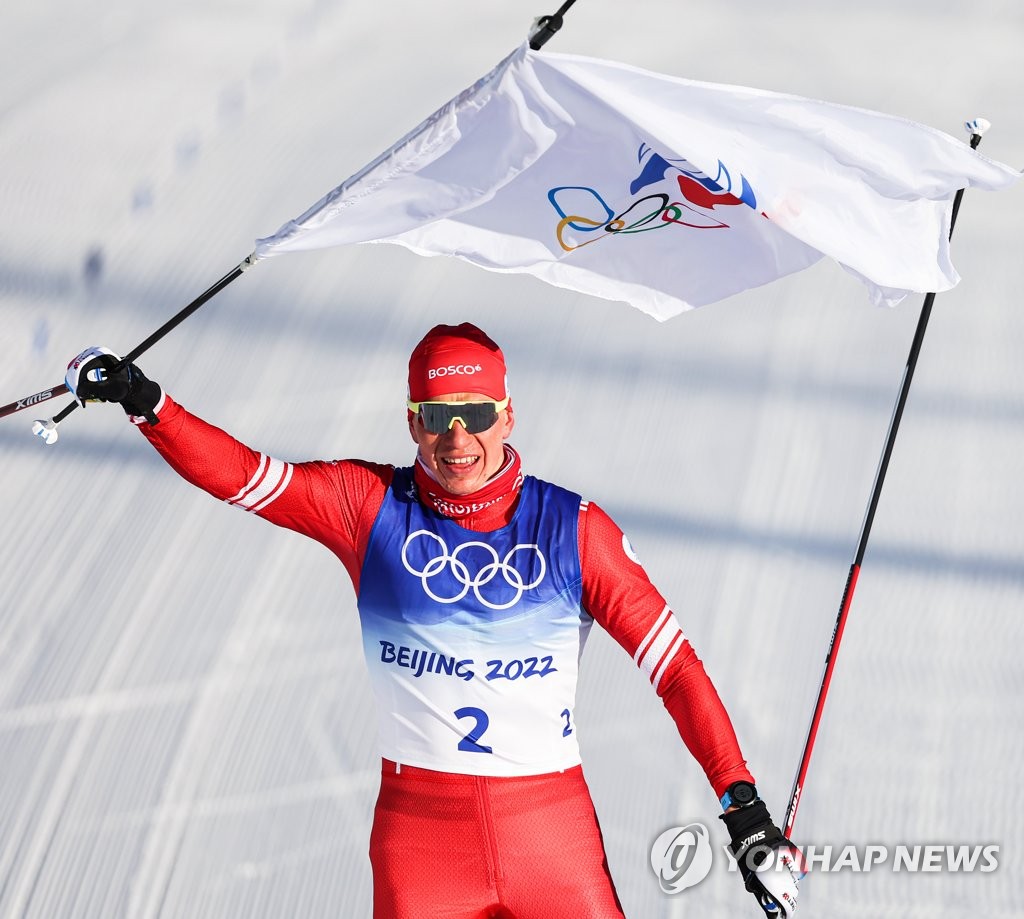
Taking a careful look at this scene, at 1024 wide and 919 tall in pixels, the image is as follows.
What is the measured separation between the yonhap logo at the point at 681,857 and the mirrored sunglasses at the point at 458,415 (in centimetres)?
165

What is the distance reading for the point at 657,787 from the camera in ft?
14.3

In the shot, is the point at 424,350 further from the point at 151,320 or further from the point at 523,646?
the point at 151,320

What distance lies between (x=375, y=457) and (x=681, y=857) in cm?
183

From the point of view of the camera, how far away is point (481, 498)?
2.84 m

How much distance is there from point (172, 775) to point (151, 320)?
6.21ft

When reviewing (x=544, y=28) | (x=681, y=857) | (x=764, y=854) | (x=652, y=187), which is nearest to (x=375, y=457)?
(x=681, y=857)

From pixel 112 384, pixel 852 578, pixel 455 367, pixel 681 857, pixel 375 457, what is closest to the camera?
pixel 112 384

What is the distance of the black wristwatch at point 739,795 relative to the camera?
109 inches

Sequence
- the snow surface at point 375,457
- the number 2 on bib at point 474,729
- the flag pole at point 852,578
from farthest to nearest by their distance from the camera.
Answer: the snow surface at point 375,457 → the flag pole at point 852,578 → the number 2 on bib at point 474,729

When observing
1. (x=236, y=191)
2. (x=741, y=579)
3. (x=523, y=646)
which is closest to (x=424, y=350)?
(x=523, y=646)

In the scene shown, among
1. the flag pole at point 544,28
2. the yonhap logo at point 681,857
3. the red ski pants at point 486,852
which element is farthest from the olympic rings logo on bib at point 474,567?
the yonhap logo at point 681,857

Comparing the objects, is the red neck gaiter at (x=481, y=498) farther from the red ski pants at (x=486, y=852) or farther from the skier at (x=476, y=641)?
the red ski pants at (x=486, y=852)

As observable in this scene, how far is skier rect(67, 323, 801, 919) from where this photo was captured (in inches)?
109

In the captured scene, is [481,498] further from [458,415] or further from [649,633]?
[649,633]
